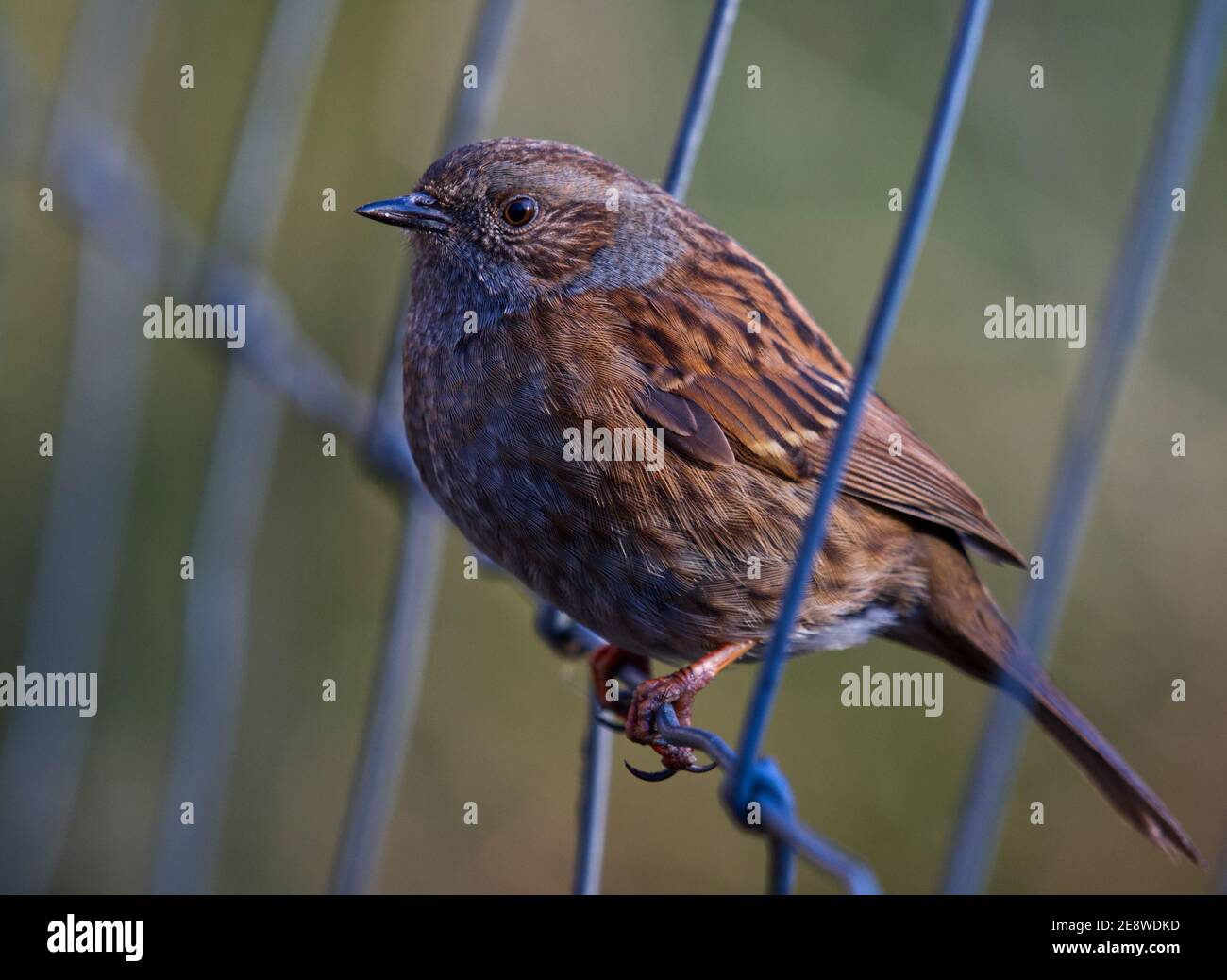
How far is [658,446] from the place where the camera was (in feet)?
10.2

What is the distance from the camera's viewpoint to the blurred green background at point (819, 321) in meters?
5.46

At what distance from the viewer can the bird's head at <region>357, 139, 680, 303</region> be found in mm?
3361

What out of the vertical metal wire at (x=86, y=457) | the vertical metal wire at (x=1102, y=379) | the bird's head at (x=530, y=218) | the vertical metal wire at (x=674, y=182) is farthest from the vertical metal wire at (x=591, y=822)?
the vertical metal wire at (x=86, y=457)

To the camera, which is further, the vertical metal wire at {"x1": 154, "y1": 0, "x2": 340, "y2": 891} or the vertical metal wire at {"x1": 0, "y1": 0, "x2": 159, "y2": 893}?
the vertical metal wire at {"x1": 0, "y1": 0, "x2": 159, "y2": 893}

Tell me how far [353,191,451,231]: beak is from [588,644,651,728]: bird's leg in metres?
1.16

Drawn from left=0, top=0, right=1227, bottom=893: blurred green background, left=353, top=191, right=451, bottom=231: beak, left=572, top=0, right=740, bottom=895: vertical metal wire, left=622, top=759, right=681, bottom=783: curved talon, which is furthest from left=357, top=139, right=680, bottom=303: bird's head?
left=0, top=0, right=1227, bottom=893: blurred green background

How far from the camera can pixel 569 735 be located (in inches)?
242

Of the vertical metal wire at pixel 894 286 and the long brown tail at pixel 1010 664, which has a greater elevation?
the vertical metal wire at pixel 894 286

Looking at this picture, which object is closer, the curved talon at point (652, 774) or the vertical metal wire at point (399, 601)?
the curved talon at point (652, 774)

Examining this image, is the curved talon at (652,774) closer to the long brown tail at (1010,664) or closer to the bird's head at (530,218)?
the long brown tail at (1010,664)

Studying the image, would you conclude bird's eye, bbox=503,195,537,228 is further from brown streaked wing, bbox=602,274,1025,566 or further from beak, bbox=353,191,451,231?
brown streaked wing, bbox=602,274,1025,566

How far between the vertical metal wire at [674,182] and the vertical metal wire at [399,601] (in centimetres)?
51

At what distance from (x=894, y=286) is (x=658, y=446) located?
1.30m
